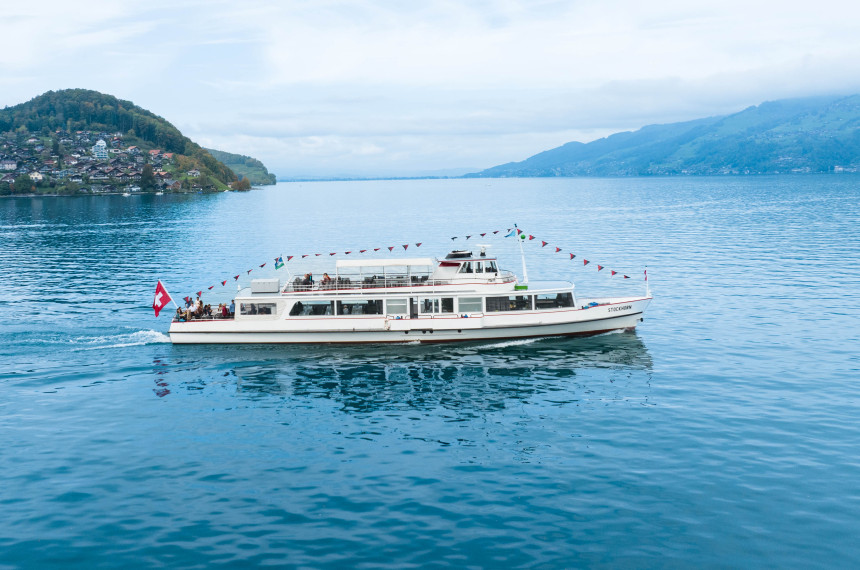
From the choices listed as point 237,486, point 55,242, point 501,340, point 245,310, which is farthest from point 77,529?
point 55,242

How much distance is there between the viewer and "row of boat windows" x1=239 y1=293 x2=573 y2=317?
48.1m

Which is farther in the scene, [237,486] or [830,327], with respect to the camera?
[830,327]

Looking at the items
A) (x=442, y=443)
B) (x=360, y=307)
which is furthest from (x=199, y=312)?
(x=442, y=443)

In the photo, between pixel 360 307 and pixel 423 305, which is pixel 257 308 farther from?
pixel 423 305

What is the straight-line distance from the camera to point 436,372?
4138 centimetres

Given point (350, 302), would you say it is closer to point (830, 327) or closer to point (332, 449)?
point (332, 449)

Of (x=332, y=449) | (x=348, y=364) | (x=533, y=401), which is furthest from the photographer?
(x=348, y=364)

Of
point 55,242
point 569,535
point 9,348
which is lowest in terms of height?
point 569,535

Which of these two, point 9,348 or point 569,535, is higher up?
point 9,348

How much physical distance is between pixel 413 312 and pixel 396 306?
132cm

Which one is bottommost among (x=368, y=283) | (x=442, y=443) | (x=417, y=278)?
(x=442, y=443)

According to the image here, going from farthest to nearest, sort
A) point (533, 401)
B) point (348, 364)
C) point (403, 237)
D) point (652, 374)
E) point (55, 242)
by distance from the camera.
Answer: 1. point (403, 237)
2. point (55, 242)
3. point (348, 364)
4. point (652, 374)
5. point (533, 401)

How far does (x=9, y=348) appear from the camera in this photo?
1769 inches

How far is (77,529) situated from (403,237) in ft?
324
